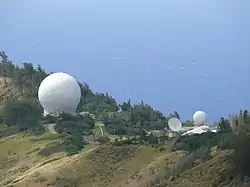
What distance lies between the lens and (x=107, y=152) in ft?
113

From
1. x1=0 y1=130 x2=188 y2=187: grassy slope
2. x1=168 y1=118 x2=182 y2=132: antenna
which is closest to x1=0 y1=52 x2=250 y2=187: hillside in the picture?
x1=0 y1=130 x2=188 y2=187: grassy slope

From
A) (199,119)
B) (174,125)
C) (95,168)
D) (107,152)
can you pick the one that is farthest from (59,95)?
(95,168)

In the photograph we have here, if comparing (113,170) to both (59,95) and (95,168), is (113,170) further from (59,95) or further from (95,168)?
(59,95)

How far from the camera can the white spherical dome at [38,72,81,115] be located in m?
54.2

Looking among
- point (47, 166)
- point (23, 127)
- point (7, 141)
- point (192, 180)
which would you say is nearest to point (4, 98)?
point (23, 127)

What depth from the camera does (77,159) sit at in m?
33.8

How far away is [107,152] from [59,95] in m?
20.5

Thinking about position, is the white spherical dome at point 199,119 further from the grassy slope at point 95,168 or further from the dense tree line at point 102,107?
the grassy slope at point 95,168

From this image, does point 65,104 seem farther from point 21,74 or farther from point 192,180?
point 192,180

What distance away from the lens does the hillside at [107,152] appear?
2573 cm

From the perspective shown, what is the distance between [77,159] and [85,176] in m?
2.38

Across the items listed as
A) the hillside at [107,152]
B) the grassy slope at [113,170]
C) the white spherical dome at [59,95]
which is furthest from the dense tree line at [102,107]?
the grassy slope at [113,170]

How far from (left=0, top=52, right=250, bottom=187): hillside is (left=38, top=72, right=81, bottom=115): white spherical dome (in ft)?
3.86

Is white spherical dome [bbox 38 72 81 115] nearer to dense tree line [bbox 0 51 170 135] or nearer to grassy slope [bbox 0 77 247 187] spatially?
dense tree line [bbox 0 51 170 135]
